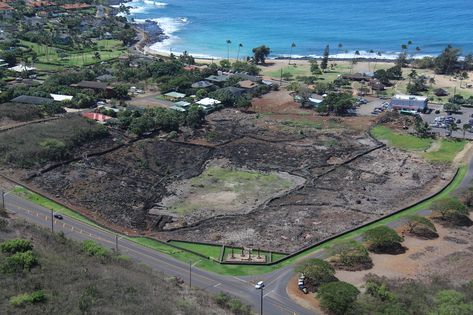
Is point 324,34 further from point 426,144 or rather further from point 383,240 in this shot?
point 383,240

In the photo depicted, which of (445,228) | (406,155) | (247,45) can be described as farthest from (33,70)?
(445,228)

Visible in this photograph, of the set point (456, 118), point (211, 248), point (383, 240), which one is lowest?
point (211, 248)

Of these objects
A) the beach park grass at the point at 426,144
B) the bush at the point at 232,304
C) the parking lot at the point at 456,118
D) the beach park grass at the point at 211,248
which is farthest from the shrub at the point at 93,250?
the parking lot at the point at 456,118

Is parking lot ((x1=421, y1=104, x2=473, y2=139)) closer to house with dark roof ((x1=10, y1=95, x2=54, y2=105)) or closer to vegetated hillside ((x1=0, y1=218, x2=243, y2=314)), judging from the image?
vegetated hillside ((x1=0, y1=218, x2=243, y2=314))

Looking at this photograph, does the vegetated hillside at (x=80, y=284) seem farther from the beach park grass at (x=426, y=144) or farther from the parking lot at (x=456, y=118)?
the parking lot at (x=456, y=118)

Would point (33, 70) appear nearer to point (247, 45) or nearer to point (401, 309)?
point (247, 45)

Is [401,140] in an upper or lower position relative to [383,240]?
upper

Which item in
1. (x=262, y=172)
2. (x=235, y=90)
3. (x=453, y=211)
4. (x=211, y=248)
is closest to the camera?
(x=211, y=248)

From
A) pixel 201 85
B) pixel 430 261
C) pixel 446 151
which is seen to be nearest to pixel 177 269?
pixel 430 261

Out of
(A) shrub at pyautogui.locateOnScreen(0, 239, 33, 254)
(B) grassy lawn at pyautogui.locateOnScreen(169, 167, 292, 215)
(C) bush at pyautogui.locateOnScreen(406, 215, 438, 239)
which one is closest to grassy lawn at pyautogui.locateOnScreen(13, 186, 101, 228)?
(B) grassy lawn at pyautogui.locateOnScreen(169, 167, 292, 215)
